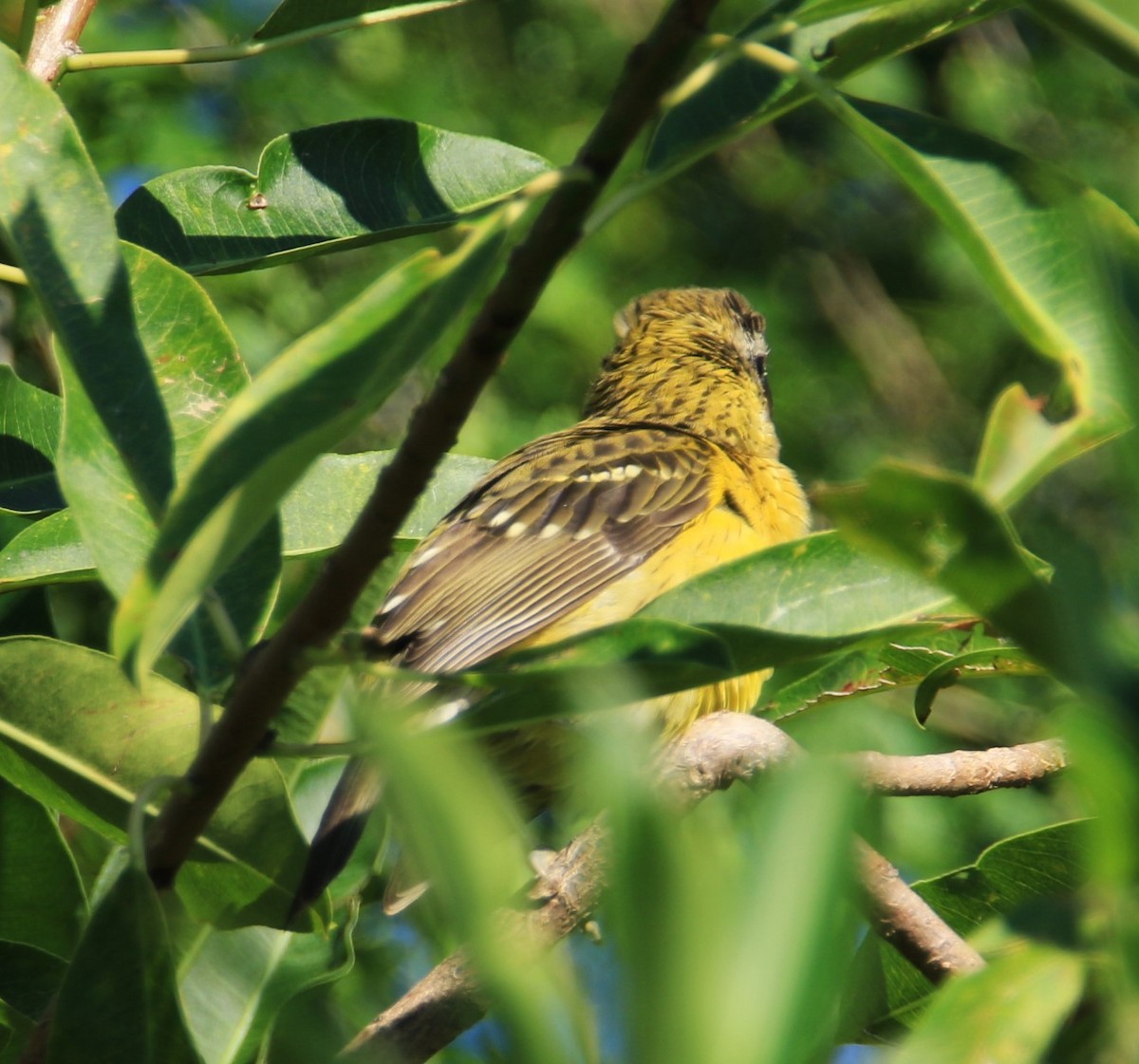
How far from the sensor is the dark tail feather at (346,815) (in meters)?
2.59

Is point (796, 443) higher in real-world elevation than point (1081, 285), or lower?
lower

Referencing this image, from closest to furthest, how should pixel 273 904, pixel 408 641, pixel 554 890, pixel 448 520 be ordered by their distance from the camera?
1. pixel 273 904
2. pixel 554 890
3. pixel 408 641
4. pixel 448 520

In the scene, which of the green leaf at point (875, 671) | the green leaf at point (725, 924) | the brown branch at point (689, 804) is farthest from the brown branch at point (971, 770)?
the green leaf at point (725, 924)

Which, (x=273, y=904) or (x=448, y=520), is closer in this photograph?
(x=273, y=904)

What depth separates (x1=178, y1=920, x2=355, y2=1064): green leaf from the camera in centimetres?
217

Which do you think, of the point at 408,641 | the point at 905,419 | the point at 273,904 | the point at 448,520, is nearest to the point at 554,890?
the point at 273,904

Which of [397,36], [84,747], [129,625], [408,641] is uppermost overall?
[397,36]

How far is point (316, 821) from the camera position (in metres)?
2.74

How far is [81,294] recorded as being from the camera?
1609 millimetres

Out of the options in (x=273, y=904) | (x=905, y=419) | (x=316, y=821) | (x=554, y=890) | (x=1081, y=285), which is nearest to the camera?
(x=1081, y=285)

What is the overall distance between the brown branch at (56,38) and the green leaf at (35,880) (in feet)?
3.75

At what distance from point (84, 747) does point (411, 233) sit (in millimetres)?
945

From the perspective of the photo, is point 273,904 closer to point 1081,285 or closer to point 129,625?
point 129,625

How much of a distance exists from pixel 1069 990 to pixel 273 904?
1.31 metres
